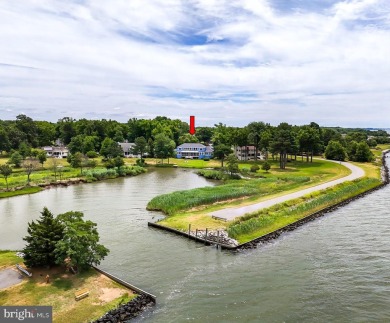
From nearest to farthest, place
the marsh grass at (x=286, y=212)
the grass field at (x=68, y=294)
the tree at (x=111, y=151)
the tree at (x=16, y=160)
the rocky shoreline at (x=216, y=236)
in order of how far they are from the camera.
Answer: the grass field at (x=68, y=294), the rocky shoreline at (x=216, y=236), the marsh grass at (x=286, y=212), the tree at (x=16, y=160), the tree at (x=111, y=151)

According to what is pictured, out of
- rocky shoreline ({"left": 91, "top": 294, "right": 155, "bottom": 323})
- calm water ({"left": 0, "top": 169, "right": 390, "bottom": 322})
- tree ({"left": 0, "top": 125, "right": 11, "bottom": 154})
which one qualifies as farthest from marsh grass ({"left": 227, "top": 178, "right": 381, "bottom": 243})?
tree ({"left": 0, "top": 125, "right": 11, "bottom": 154})

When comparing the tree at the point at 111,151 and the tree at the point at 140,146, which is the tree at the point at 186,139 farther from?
the tree at the point at 111,151

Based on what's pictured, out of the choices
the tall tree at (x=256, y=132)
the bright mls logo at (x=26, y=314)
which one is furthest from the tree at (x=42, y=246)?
the tall tree at (x=256, y=132)

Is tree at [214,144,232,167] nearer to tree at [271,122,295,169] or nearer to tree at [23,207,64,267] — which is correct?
tree at [271,122,295,169]

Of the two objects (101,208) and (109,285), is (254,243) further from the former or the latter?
(101,208)

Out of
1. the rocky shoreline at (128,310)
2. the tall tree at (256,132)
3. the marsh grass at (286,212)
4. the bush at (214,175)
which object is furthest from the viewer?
the tall tree at (256,132)

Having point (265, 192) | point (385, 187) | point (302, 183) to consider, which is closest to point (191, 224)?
point (265, 192)

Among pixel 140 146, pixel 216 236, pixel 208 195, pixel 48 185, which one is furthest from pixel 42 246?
pixel 140 146
